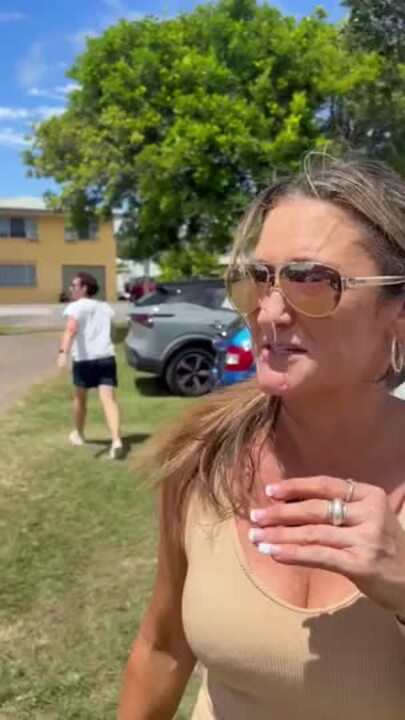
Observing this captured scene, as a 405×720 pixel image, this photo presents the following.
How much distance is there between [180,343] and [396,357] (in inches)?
457

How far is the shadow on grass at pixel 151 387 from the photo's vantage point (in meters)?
13.3

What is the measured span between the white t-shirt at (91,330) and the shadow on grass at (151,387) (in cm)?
429

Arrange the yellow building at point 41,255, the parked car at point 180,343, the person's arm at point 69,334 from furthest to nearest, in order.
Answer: the yellow building at point 41,255 < the parked car at point 180,343 < the person's arm at point 69,334

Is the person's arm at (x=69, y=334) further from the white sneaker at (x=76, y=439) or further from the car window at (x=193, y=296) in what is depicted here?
the car window at (x=193, y=296)

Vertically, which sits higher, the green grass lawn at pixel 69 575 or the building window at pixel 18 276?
the building window at pixel 18 276

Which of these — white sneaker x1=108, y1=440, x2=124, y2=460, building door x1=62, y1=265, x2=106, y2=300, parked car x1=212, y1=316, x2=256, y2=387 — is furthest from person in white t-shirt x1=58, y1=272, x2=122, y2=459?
building door x1=62, y1=265, x2=106, y2=300

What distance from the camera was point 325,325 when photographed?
1.46m

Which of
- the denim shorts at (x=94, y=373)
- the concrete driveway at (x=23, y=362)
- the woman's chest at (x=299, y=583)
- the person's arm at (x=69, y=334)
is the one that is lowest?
the concrete driveway at (x=23, y=362)

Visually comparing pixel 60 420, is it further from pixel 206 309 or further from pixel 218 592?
pixel 218 592

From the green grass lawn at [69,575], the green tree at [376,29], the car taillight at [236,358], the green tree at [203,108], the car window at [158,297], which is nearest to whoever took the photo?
the green grass lawn at [69,575]

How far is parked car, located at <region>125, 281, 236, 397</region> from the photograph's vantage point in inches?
518

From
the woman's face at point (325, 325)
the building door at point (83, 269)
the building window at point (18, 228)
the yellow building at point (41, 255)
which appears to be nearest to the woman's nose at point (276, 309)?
the woman's face at point (325, 325)

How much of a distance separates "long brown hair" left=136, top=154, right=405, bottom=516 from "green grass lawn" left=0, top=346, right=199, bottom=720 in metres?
0.16

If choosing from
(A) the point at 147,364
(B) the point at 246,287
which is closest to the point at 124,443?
(A) the point at 147,364
